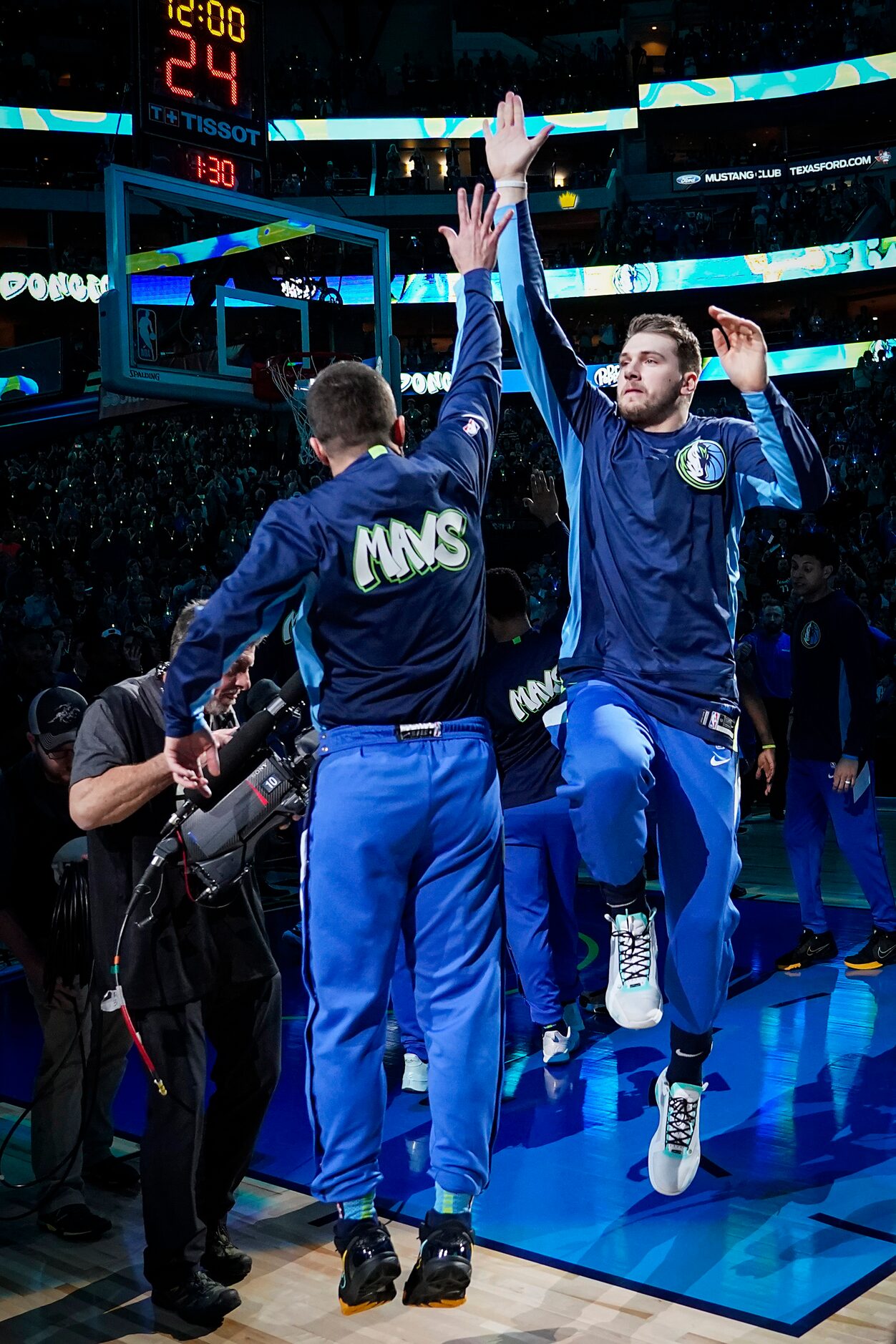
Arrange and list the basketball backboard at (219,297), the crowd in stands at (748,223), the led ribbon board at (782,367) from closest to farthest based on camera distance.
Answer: the basketball backboard at (219,297) → the led ribbon board at (782,367) → the crowd in stands at (748,223)

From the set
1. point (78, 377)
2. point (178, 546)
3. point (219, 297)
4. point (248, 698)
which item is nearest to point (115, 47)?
point (78, 377)

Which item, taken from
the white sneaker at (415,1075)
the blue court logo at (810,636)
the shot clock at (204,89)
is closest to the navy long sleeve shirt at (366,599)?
the white sneaker at (415,1075)

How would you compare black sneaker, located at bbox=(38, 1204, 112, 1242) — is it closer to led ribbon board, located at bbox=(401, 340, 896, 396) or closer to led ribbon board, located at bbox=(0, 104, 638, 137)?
led ribbon board, located at bbox=(401, 340, 896, 396)

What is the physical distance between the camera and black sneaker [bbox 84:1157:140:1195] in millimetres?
4758

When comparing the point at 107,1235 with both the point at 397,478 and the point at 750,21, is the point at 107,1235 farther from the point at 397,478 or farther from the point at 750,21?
the point at 750,21

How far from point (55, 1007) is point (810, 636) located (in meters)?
4.66

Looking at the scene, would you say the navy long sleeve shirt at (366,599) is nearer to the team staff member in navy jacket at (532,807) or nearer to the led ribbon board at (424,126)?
the team staff member in navy jacket at (532,807)


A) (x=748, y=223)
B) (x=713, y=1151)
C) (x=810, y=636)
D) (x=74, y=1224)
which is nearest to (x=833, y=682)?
(x=810, y=636)

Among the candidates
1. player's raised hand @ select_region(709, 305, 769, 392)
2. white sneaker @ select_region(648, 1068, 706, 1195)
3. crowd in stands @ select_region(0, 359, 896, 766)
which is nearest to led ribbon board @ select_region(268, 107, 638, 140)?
crowd in stands @ select_region(0, 359, 896, 766)

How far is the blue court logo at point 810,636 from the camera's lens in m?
7.24

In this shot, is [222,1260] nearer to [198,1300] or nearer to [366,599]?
[198,1300]

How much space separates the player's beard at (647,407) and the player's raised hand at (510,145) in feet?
2.57

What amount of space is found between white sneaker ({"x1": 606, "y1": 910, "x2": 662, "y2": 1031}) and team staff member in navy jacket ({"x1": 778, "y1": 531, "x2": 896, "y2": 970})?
3.65 meters

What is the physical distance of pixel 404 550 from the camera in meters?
3.24
